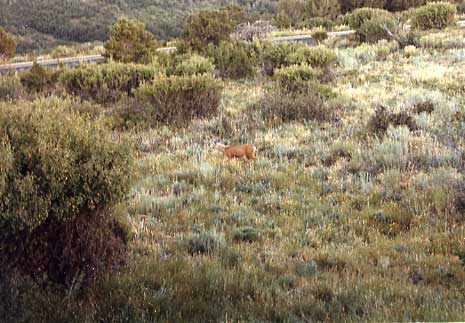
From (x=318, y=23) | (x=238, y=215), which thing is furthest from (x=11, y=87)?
(x=318, y=23)

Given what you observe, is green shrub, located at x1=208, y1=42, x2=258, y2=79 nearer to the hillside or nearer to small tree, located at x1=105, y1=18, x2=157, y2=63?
small tree, located at x1=105, y1=18, x2=157, y2=63

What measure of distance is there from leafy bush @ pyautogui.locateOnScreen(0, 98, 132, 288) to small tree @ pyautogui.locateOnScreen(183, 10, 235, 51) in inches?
580

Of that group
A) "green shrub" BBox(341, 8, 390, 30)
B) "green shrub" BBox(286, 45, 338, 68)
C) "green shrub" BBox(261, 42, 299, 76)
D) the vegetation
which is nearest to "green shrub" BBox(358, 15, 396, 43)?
"green shrub" BBox(341, 8, 390, 30)

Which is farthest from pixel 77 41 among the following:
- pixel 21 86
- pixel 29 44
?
pixel 21 86

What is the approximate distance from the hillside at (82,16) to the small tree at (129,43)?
31.5 m

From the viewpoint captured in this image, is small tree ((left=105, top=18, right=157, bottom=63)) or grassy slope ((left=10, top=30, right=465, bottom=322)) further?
small tree ((left=105, top=18, right=157, bottom=63))

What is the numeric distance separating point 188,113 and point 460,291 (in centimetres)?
771

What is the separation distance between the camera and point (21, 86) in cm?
1374

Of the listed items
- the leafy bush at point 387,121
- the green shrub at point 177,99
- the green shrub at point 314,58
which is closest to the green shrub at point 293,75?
the green shrub at point 177,99

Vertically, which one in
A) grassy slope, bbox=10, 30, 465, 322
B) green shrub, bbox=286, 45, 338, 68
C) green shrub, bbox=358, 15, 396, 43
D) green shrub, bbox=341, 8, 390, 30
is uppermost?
green shrub, bbox=341, 8, 390, 30

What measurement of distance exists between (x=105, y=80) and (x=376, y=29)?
441 inches

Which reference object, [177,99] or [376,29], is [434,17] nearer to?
[376,29]

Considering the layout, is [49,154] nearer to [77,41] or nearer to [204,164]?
[204,164]

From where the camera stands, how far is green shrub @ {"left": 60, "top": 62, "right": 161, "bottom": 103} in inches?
506
